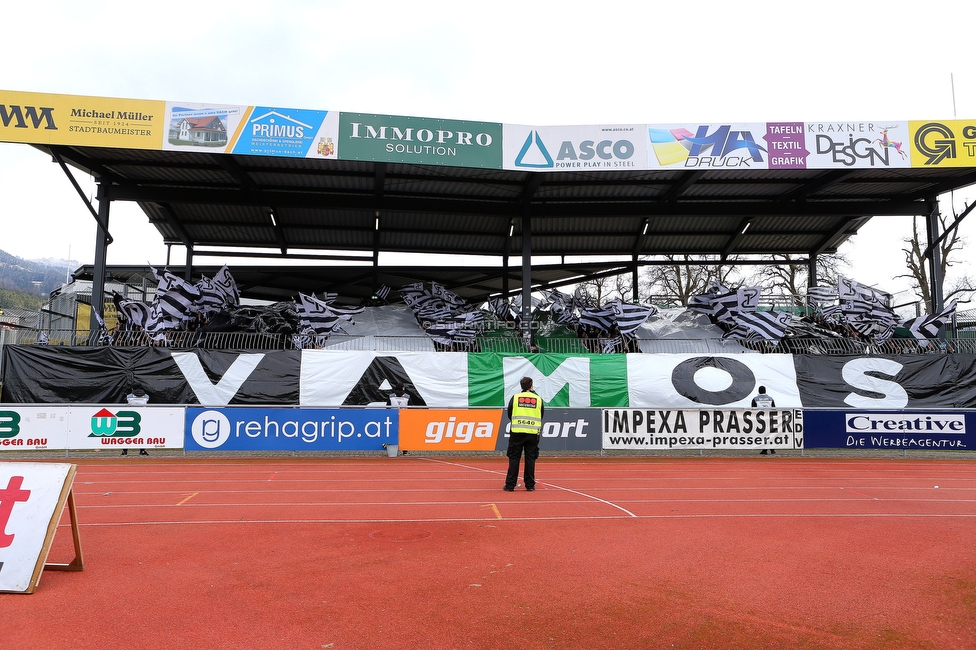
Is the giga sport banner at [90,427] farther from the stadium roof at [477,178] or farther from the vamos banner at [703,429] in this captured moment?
the vamos banner at [703,429]

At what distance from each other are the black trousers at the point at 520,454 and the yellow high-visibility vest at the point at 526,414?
12cm

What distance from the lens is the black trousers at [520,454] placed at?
11461 mm

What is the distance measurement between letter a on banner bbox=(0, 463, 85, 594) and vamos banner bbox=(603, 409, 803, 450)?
1388cm

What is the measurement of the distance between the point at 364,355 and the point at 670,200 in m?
12.8

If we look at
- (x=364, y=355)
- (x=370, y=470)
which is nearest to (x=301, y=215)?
(x=364, y=355)

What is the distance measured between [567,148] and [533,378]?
24.4 ft

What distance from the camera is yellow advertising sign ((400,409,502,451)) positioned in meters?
17.5

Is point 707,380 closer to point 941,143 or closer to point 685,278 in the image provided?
point 941,143

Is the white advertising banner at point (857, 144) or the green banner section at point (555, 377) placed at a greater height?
the white advertising banner at point (857, 144)

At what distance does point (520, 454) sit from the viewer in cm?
1139

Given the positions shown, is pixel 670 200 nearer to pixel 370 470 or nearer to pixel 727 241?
pixel 727 241

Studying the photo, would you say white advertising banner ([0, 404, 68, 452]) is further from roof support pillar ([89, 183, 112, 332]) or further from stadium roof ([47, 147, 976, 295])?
stadium roof ([47, 147, 976, 295])

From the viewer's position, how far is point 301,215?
2595 centimetres

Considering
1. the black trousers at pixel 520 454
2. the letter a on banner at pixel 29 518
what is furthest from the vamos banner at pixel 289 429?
the letter a on banner at pixel 29 518
